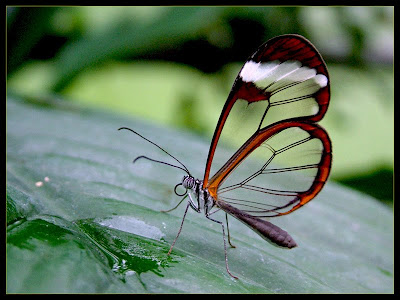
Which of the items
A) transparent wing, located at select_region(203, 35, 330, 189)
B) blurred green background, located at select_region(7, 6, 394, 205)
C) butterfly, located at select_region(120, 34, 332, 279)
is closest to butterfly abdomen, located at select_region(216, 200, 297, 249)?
butterfly, located at select_region(120, 34, 332, 279)

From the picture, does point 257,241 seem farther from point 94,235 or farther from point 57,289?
point 57,289

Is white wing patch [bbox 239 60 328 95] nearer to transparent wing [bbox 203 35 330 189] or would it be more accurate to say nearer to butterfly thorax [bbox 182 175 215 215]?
transparent wing [bbox 203 35 330 189]

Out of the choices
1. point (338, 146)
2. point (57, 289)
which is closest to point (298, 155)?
point (57, 289)

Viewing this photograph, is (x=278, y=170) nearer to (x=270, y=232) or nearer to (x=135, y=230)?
(x=270, y=232)

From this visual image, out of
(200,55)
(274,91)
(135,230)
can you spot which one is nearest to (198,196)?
(135,230)

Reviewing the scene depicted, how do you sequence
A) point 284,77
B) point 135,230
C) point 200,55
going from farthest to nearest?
1. point 200,55
2. point 284,77
3. point 135,230
